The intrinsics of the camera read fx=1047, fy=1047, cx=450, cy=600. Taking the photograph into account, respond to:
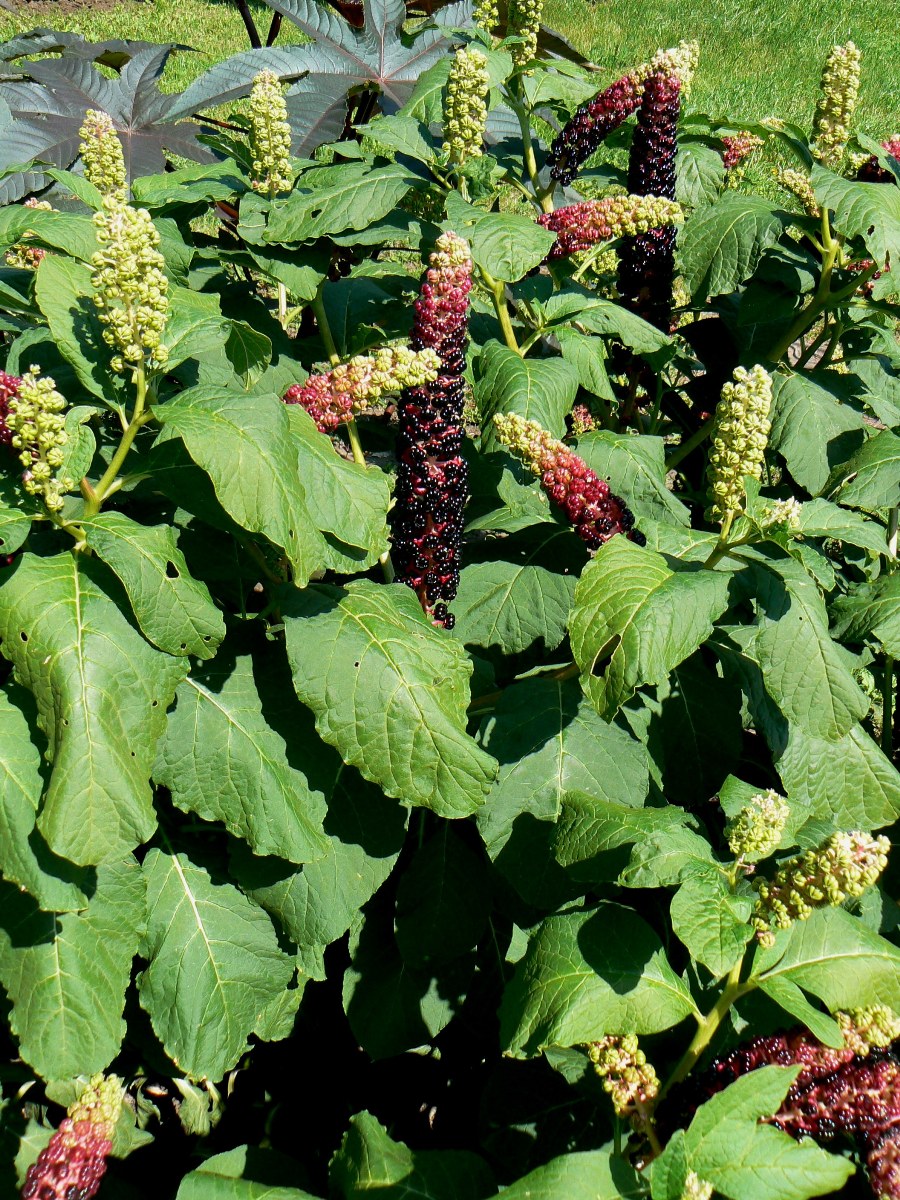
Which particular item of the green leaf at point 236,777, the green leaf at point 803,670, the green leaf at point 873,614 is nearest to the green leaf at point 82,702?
the green leaf at point 236,777

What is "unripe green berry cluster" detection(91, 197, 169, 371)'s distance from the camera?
1.96 meters

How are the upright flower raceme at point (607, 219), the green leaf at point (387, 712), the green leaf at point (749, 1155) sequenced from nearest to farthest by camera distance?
the green leaf at point (749, 1155)
the green leaf at point (387, 712)
the upright flower raceme at point (607, 219)

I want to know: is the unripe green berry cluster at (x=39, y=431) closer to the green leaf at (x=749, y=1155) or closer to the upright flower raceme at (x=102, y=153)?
the upright flower raceme at (x=102, y=153)

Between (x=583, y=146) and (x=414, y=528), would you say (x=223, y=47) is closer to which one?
(x=583, y=146)

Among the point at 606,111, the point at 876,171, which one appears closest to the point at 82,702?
the point at 606,111

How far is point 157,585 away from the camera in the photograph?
2.03m

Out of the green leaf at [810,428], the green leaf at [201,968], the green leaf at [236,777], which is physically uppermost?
the green leaf at [810,428]

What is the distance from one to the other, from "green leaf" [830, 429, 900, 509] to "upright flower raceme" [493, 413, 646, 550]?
2.94 ft

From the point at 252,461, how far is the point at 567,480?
0.77 m

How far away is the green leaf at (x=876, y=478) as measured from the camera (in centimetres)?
297

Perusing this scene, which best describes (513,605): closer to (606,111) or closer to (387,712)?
(387,712)

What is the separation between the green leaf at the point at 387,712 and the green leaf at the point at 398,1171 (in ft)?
2.34

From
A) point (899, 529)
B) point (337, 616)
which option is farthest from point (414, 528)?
point (899, 529)


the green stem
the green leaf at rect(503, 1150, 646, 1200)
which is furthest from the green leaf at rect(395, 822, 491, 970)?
the green stem
